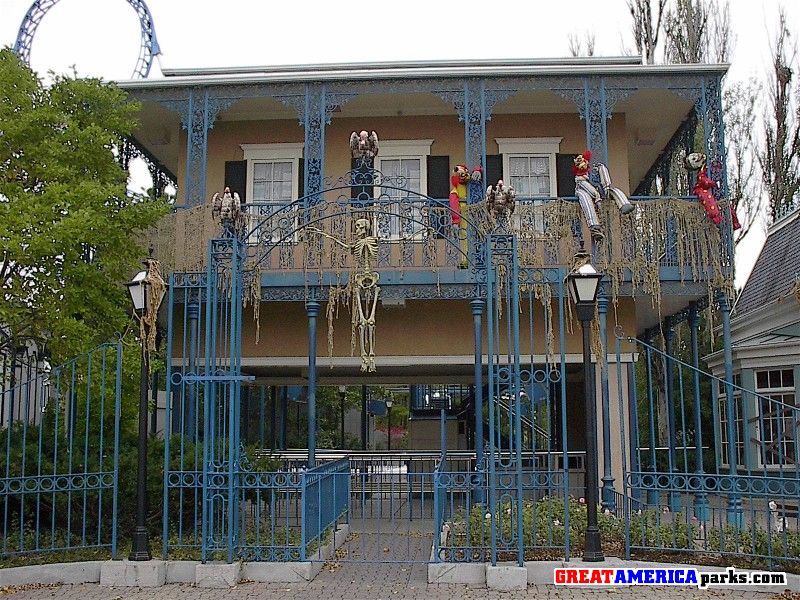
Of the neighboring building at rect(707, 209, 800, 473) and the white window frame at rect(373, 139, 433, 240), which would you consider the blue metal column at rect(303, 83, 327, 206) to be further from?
the neighboring building at rect(707, 209, 800, 473)

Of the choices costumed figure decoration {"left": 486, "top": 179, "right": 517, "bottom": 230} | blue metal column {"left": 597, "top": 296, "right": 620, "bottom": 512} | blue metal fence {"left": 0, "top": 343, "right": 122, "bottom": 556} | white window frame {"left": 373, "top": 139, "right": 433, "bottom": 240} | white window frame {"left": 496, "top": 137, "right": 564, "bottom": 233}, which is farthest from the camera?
white window frame {"left": 373, "top": 139, "right": 433, "bottom": 240}

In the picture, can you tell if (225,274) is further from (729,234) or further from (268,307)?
(729,234)

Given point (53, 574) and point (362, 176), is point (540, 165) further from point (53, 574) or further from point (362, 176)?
point (53, 574)

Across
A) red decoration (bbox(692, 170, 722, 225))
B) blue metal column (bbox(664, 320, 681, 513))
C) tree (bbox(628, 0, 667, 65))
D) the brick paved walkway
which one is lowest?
the brick paved walkway

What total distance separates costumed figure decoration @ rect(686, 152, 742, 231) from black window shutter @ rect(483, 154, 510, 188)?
3.43 m

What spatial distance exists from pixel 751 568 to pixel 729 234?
6573 millimetres

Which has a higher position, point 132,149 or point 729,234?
point 132,149

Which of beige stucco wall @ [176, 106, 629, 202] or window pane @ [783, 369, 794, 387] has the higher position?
beige stucco wall @ [176, 106, 629, 202]

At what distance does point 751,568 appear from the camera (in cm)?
852

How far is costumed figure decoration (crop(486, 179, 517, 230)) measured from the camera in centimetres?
1156

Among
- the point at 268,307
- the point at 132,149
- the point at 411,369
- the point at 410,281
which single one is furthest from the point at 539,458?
the point at 132,149

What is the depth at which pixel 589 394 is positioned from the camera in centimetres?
877

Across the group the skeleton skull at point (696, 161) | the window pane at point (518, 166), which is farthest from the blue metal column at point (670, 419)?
the window pane at point (518, 166)

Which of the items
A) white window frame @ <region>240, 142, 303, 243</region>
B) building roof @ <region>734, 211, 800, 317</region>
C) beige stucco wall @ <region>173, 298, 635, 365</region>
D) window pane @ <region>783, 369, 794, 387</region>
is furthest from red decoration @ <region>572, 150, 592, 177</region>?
window pane @ <region>783, 369, 794, 387</region>
